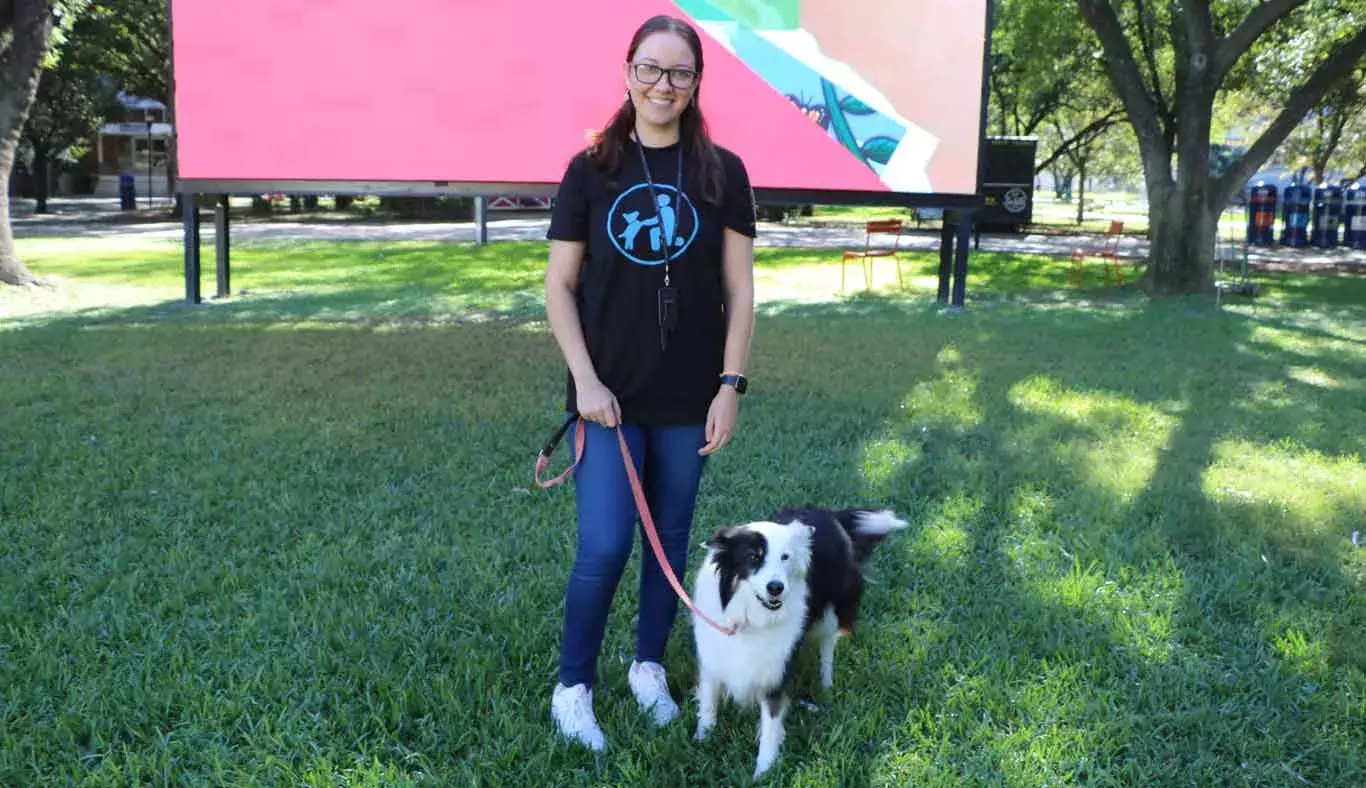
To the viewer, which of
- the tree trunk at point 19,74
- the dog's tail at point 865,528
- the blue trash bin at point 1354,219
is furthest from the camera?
the blue trash bin at point 1354,219

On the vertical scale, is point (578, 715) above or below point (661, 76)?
below

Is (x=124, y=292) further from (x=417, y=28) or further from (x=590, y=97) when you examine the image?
(x=590, y=97)

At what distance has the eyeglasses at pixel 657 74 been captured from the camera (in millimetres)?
2748

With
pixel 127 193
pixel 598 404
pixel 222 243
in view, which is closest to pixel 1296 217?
pixel 222 243

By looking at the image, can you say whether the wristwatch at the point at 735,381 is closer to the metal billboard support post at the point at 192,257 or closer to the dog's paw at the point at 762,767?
the dog's paw at the point at 762,767

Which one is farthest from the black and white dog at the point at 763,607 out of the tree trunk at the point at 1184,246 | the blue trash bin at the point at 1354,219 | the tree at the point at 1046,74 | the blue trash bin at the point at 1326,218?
the blue trash bin at the point at 1354,219

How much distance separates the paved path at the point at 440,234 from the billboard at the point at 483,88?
857 cm

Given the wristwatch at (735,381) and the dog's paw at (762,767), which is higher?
the wristwatch at (735,381)

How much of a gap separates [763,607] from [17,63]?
1356 cm

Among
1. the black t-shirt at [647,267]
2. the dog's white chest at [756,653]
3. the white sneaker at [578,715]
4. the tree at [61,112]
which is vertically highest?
the tree at [61,112]

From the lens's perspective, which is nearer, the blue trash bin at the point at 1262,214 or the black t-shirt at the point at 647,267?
the black t-shirt at the point at 647,267

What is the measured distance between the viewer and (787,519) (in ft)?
10.6

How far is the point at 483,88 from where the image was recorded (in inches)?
426

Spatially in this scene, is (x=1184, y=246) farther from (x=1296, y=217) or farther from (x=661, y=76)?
(x=1296, y=217)
